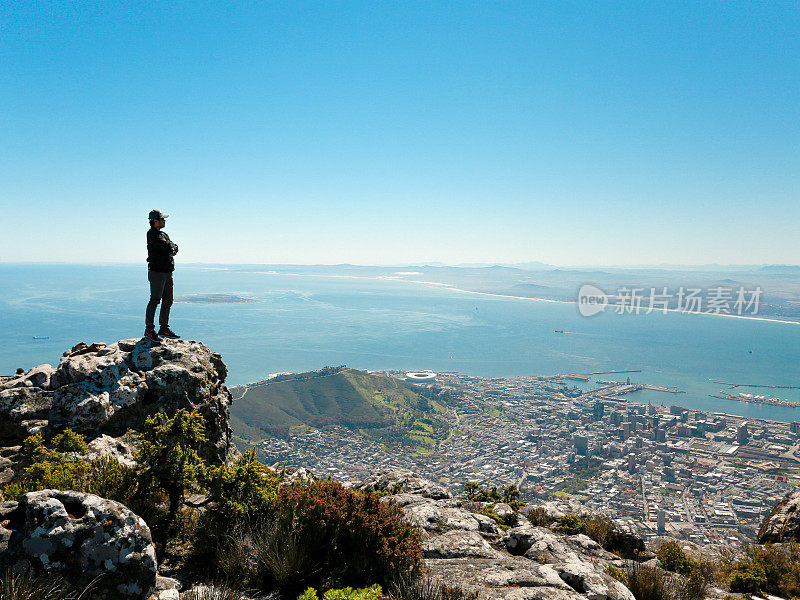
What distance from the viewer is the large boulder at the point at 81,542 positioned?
281 centimetres

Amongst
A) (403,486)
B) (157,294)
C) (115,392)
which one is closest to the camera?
(115,392)

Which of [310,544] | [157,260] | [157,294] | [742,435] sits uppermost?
[157,260]

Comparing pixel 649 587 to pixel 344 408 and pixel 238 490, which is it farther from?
pixel 344 408

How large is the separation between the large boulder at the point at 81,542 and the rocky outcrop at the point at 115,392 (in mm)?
2994

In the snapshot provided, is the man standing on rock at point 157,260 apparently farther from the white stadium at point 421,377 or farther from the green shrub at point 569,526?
the white stadium at point 421,377

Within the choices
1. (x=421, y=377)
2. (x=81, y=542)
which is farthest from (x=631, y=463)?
(x=421, y=377)

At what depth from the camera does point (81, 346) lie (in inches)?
297

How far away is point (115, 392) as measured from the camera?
21.3ft

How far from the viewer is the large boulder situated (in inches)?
111

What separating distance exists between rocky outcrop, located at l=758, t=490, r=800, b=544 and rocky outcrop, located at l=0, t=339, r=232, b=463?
11.9m

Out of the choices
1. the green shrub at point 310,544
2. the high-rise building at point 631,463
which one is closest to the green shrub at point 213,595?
the green shrub at point 310,544

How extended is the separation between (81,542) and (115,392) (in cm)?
428

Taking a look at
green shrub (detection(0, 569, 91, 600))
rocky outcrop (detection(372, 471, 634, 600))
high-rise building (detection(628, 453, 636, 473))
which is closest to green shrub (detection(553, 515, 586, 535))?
rocky outcrop (detection(372, 471, 634, 600))

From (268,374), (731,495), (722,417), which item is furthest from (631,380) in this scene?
(268,374)
